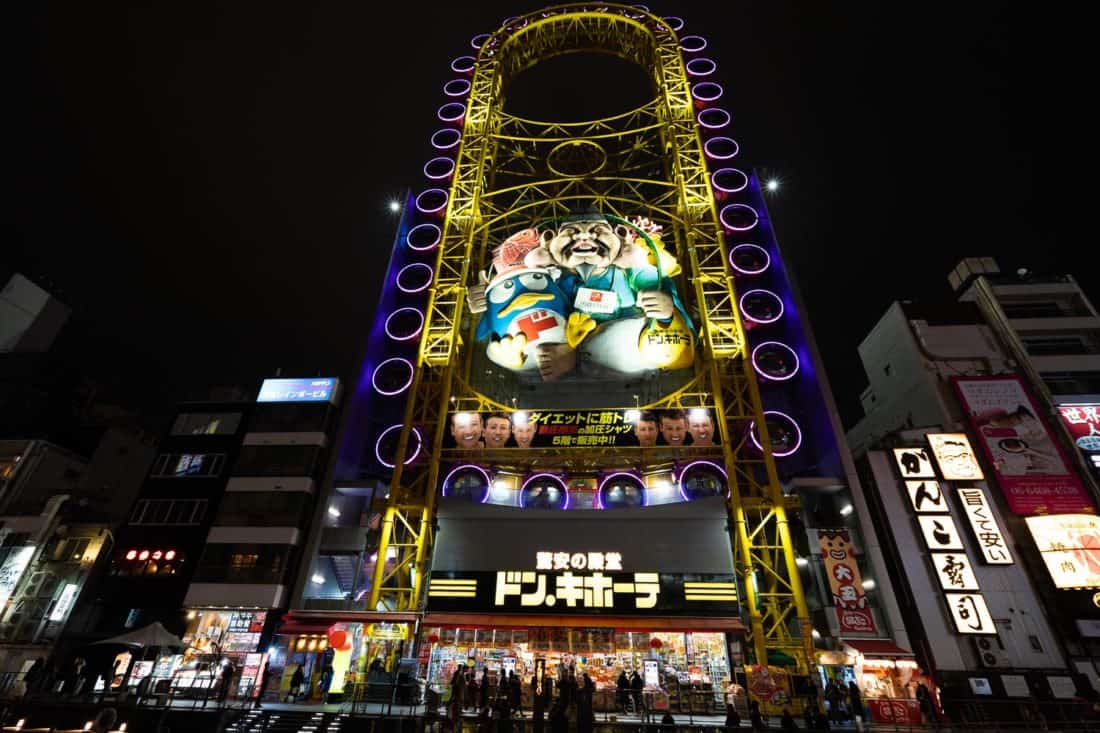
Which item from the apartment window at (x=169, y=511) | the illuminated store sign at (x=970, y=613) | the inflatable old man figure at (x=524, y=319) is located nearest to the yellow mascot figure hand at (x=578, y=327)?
the inflatable old man figure at (x=524, y=319)

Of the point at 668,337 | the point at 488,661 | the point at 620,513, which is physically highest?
the point at 668,337

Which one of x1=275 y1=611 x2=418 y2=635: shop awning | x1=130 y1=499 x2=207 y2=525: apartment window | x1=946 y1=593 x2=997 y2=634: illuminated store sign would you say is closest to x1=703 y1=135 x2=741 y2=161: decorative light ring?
x1=946 y1=593 x2=997 y2=634: illuminated store sign

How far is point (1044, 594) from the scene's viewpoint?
22766 millimetres

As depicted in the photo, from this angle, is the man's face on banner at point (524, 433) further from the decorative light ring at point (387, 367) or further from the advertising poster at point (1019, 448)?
the advertising poster at point (1019, 448)

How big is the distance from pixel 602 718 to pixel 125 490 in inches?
1517

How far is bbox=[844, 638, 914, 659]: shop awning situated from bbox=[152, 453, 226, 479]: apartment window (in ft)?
108

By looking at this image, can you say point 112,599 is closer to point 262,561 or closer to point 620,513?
point 262,561

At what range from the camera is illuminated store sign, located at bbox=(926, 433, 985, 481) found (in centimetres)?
2498

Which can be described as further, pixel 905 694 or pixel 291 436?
pixel 291 436

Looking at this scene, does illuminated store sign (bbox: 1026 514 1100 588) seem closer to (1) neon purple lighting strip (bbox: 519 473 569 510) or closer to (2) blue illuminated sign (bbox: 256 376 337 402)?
(1) neon purple lighting strip (bbox: 519 473 569 510)

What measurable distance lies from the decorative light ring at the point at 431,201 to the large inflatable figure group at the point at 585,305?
19.6ft

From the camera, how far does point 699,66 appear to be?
119 feet

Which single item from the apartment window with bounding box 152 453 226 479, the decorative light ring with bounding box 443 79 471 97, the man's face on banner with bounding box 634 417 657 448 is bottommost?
the man's face on banner with bounding box 634 417 657 448

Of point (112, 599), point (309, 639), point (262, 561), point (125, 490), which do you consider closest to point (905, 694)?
point (309, 639)
